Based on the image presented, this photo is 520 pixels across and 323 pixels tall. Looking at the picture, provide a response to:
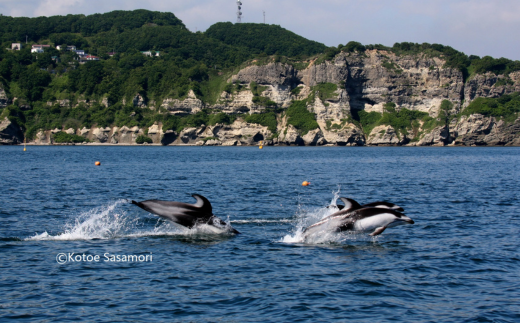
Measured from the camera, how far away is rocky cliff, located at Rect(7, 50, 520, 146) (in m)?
176

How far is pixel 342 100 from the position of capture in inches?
7219

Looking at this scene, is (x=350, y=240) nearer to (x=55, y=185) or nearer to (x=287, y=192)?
(x=287, y=192)

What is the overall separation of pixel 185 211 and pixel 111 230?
5303 millimetres

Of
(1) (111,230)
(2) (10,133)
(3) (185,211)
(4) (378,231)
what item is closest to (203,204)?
(3) (185,211)

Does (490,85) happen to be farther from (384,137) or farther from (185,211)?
(185,211)

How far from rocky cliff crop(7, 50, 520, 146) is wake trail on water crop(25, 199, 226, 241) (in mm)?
152339

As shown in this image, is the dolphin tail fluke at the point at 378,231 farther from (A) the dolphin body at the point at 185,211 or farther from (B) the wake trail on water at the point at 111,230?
(B) the wake trail on water at the point at 111,230

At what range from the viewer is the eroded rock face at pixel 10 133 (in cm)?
17688

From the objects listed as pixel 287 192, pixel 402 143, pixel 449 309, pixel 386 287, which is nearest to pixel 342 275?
pixel 386 287

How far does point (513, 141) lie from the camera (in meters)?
165

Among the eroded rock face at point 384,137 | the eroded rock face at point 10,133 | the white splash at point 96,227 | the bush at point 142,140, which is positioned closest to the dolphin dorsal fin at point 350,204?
the white splash at point 96,227

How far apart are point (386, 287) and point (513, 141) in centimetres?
17244

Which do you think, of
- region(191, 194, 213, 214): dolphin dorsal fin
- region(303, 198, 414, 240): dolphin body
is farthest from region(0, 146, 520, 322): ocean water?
region(191, 194, 213, 214): dolphin dorsal fin

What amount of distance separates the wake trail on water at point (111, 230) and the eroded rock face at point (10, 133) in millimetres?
174103
